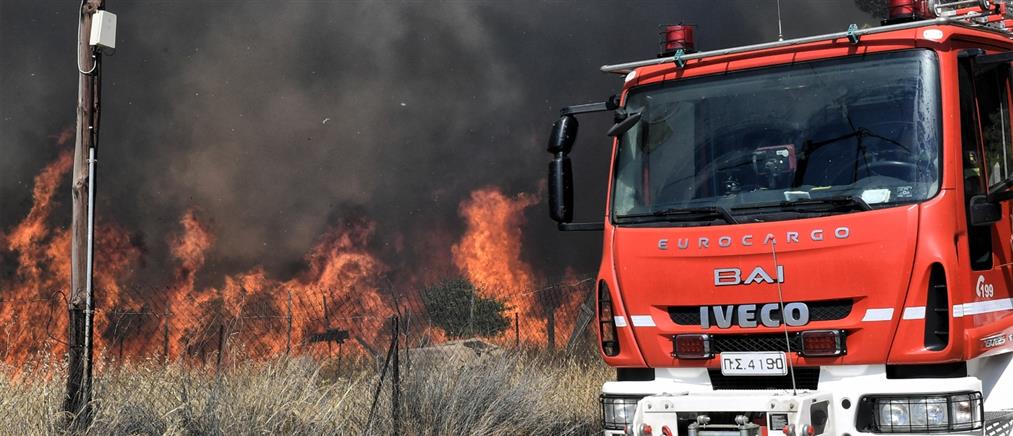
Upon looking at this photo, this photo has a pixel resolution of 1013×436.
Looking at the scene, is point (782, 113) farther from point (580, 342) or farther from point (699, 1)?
point (699, 1)

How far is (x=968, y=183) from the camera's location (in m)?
6.11

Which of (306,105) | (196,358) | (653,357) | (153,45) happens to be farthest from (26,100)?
(653,357)

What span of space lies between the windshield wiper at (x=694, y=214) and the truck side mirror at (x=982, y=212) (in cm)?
122

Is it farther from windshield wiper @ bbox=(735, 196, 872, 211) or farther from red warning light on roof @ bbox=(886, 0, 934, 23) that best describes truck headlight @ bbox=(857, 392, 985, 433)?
red warning light on roof @ bbox=(886, 0, 934, 23)

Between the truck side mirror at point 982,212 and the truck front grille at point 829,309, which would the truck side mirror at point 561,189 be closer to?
the truck front grille at point 829,309

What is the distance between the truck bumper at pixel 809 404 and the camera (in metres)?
5.83

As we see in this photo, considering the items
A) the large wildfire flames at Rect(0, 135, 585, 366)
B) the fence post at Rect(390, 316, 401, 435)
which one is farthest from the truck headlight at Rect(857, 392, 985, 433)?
the large wildfire flames at Rect(0, 135, 585, 366)

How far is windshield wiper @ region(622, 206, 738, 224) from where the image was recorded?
6.44 metres

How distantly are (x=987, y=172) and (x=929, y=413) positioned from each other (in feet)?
4.62

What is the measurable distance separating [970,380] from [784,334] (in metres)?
0.96

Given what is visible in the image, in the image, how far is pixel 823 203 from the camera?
616cm

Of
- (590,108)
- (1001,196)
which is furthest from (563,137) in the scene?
(1001,196)

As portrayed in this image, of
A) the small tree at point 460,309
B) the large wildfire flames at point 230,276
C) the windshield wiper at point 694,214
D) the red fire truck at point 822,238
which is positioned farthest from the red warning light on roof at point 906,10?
the large wildfire flames at point 230,276

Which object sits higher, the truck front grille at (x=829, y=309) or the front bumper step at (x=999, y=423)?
the truck front grille at (x=829, y=309)
